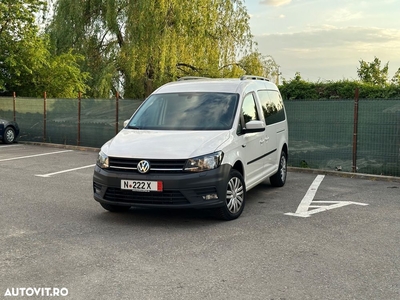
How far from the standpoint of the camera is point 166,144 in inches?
240

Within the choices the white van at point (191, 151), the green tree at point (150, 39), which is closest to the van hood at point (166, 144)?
the white van at point (191, 151)

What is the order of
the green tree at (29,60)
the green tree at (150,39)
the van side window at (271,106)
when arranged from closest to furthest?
the van side window at (271,106) < the green tree at (150,39) < the green tree at (29,60)

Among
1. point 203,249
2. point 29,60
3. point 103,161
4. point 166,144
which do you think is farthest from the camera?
point 29,60

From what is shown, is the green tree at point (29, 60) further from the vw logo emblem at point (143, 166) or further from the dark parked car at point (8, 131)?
the vw logo emblem at point (143, 166)

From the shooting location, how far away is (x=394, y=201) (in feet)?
26.6

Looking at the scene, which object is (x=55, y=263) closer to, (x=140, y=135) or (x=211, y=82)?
(x=140, y=135)

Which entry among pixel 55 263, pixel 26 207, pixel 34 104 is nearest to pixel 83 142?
pixel 34 104

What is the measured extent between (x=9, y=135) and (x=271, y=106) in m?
13.0

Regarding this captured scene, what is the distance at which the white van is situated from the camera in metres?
5.88

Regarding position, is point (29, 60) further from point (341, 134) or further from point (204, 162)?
point (204, 162)

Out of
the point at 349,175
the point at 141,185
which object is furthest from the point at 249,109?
the point at 349,175

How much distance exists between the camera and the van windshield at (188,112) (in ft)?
22.3

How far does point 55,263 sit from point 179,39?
17594 millimetres

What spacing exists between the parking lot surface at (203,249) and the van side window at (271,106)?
4.52 feet
